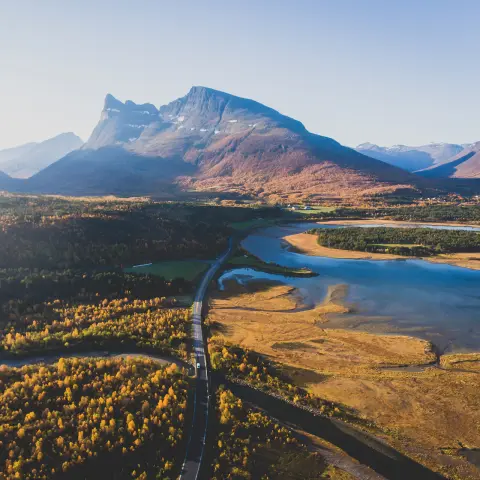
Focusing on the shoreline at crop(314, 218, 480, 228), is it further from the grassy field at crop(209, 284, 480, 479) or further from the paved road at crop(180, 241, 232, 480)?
the paved road at crop(180, 241, 232, 480)

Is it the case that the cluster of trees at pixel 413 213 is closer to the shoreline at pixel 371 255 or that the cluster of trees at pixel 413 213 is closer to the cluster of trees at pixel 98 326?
the shoreline at pixel 371 255

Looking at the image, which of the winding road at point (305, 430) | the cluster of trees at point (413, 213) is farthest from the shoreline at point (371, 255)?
the winding road at point (305, 430)

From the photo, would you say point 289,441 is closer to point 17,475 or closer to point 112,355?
point 17,475

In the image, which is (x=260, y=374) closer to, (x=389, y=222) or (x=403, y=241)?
(x=403, y=241)

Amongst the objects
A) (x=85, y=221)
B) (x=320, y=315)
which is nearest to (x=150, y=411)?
(x=320, y=315)

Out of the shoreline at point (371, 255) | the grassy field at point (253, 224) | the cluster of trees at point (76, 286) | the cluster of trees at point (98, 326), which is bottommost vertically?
the cluster of trees at point (98, 326)

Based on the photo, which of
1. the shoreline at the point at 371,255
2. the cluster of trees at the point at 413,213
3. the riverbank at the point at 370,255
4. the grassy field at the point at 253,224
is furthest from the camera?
the cluster of trees at the point at 413,213
